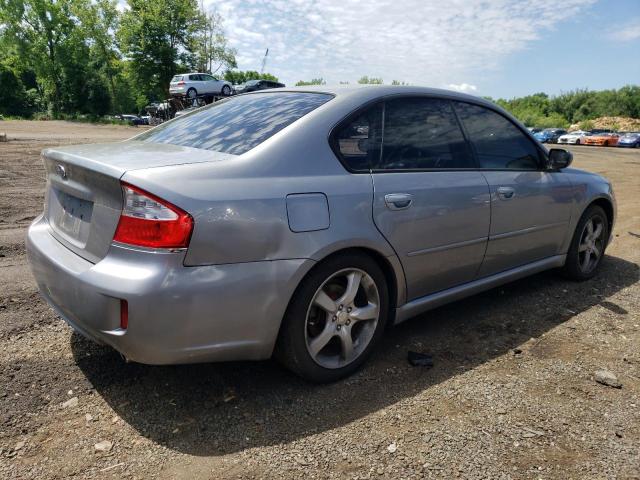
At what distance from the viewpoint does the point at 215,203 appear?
2174 millimetres

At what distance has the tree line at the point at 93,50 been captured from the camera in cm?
4475

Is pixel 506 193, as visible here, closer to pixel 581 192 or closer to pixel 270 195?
pixel 581 192

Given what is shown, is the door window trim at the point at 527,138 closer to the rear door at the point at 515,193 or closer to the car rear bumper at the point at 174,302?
the rear door at the point at 515,193

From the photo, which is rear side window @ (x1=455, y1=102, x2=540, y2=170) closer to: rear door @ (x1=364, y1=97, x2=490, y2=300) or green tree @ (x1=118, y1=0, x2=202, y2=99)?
rear door @ (x1=364, y1=97, x2=490, y2=300)

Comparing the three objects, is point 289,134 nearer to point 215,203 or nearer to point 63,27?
point 215,203

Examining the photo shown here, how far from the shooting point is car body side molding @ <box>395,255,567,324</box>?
9.98 feet

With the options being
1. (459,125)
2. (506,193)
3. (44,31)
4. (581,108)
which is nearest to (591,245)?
(506,193)

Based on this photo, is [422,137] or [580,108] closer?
[422,137]

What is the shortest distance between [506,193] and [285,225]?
1920mm

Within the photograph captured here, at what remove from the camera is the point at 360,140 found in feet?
9.29

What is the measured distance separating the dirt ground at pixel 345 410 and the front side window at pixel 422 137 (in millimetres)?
1181

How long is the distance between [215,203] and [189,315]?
19.8 inches

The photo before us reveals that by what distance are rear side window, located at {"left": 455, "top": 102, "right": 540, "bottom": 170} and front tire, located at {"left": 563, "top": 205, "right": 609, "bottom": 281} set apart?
910 mm

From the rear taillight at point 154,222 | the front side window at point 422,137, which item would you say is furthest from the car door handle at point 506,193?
the rear taillight at point 154,222
